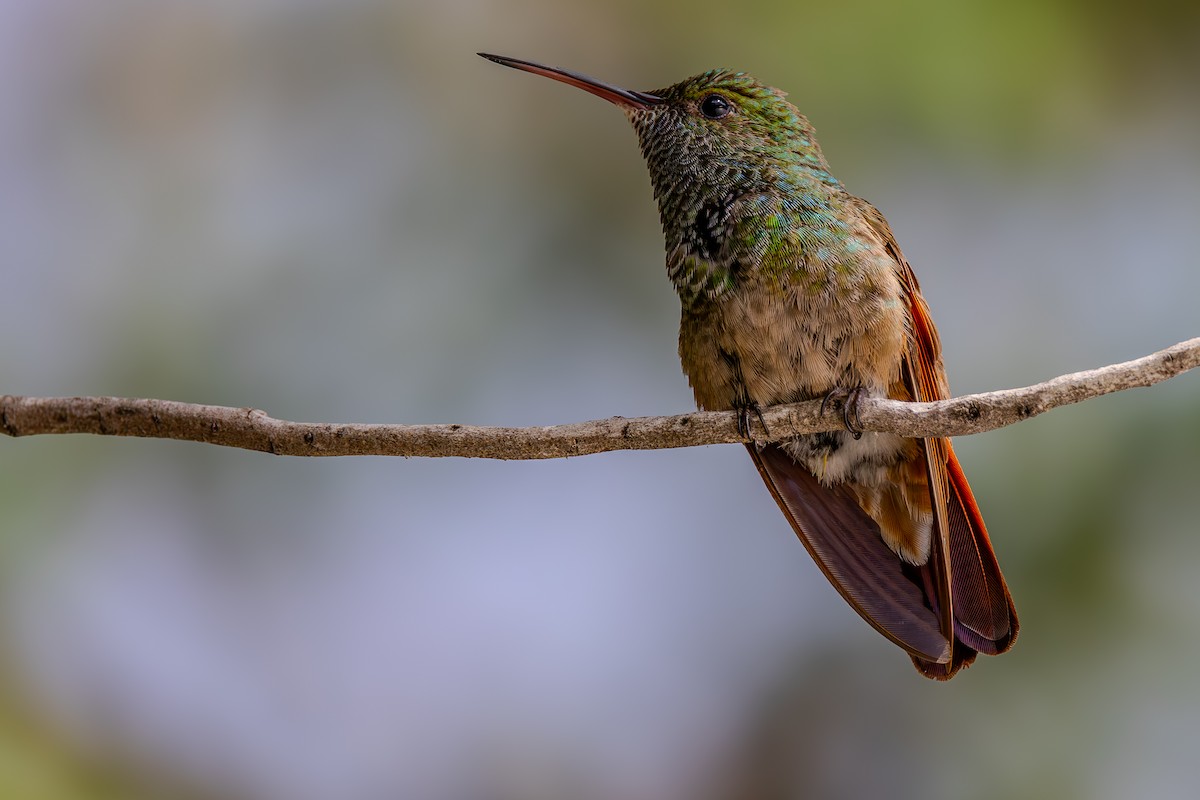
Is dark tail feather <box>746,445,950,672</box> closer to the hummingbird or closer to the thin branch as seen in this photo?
the hummingbird

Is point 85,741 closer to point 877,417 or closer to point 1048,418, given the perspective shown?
point 877,417

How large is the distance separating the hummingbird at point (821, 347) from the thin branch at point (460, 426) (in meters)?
0.25

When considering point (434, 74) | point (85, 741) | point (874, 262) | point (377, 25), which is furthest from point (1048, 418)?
point (85, 741)

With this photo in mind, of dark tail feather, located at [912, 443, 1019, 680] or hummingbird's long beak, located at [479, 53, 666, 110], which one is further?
hummingbird's long beak, located at [479, 53, 666, 110]

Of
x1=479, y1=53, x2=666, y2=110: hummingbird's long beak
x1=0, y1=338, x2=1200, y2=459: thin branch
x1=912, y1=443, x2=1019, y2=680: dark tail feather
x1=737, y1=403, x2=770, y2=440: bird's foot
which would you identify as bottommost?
x1=912, y1=443, x2=1019, y2=680: dark tail feather

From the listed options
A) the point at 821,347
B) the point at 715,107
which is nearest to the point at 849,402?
the point at 821,347

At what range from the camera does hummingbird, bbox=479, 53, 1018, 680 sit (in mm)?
1649

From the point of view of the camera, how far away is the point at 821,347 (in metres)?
1.66

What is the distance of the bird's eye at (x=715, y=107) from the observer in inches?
74.9

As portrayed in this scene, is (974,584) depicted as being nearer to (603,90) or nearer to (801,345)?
(801,345)

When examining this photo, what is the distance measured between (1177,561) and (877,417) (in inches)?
64.4

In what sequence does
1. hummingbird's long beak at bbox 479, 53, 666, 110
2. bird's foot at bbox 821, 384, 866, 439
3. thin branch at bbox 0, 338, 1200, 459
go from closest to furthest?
thin branch at bbox 0, 338, 1200, 459 → bird's foot at bbox 821, 384, 866, 439 → hummingbird's long beak at bbox 479, 53, 666, 110

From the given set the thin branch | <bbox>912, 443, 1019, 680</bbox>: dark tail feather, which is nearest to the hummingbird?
<bbox>912, 443, 1019, 680</bbox>: dark tail feather

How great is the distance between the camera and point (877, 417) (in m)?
1.52
